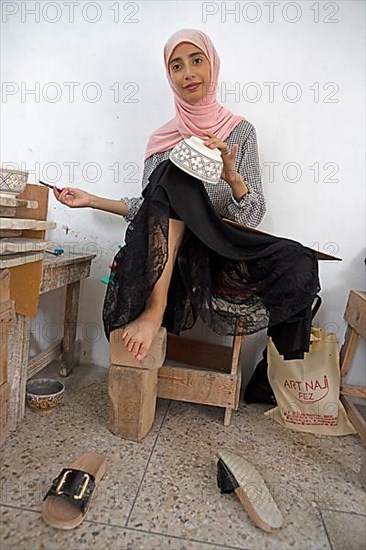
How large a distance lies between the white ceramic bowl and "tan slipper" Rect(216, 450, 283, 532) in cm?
59

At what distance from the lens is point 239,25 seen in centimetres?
125

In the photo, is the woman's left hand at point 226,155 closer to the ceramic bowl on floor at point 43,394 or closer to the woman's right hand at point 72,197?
the woman's right hand at point 72,197

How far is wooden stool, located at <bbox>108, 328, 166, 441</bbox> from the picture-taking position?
88cm

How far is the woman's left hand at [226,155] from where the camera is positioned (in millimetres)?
892

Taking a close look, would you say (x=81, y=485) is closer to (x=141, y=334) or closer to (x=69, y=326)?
(x=141, y=334)

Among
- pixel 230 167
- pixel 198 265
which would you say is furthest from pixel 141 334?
pixel 230 167

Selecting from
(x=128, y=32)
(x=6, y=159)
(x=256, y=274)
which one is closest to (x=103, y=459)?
(x=256, y=274)

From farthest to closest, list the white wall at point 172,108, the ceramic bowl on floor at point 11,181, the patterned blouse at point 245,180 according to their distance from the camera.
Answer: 1. the white wall at point 172,108
2. the patterned blouse at point 245,180
3. the ceramic bowl on floor at point 11,181

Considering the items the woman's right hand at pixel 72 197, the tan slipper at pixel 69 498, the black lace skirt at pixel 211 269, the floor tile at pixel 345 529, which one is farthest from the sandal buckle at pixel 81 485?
the woman's right hand at pixel 72 197

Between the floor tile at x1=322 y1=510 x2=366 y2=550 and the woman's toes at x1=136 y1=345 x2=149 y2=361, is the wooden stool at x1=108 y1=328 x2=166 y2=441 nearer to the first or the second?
the woman's toes at x1=136 y1=345 x2=149 y2=361

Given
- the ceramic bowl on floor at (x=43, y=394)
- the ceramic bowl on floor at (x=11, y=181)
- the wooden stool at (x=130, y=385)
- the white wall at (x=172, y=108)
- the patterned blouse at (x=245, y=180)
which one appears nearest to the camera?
the ceramic bowl on floor at (x=11, y=181)

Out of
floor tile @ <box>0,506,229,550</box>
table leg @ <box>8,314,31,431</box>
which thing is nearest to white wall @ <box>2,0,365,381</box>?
table leg @ <box>8,314,31,431</box>

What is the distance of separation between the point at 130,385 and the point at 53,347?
0.43m

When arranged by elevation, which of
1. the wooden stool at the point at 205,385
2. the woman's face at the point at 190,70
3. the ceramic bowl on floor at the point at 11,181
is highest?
the woman's face at the point at 190,70
